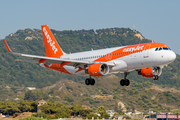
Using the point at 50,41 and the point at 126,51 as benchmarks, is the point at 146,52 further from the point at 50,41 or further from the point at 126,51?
the point at 50,41

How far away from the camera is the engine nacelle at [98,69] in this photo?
46.3 m

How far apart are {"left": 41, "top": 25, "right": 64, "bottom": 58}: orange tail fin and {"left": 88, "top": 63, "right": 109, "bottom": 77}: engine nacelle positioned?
14060mm

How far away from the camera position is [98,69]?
46.2m

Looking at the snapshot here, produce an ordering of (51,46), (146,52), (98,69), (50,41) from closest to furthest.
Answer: (146,52), (98,69), (51,46), (50,41)

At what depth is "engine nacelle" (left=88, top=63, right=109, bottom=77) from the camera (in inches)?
A: 1822

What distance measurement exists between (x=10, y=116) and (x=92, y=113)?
40.8 m

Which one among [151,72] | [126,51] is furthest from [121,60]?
[151,72]

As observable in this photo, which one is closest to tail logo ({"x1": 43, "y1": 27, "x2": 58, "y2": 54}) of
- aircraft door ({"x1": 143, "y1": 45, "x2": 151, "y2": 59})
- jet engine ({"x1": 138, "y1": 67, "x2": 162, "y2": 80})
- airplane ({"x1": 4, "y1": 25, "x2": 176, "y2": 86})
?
airplane ({"x1": 4, "y1": 25, "x2": 176, "y2": 86})

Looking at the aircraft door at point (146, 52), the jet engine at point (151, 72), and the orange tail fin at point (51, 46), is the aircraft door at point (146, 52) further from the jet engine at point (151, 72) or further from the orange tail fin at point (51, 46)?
the orange tail fin at point (51, 46)

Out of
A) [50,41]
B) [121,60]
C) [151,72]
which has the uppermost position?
[50,41]

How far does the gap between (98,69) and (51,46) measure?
17664mm

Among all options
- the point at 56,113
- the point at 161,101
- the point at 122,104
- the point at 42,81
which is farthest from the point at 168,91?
the point at 42,81

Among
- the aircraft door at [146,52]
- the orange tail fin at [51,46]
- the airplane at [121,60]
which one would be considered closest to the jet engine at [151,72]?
the airplane at [121,60]

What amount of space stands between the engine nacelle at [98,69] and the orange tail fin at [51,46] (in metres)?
14.1
